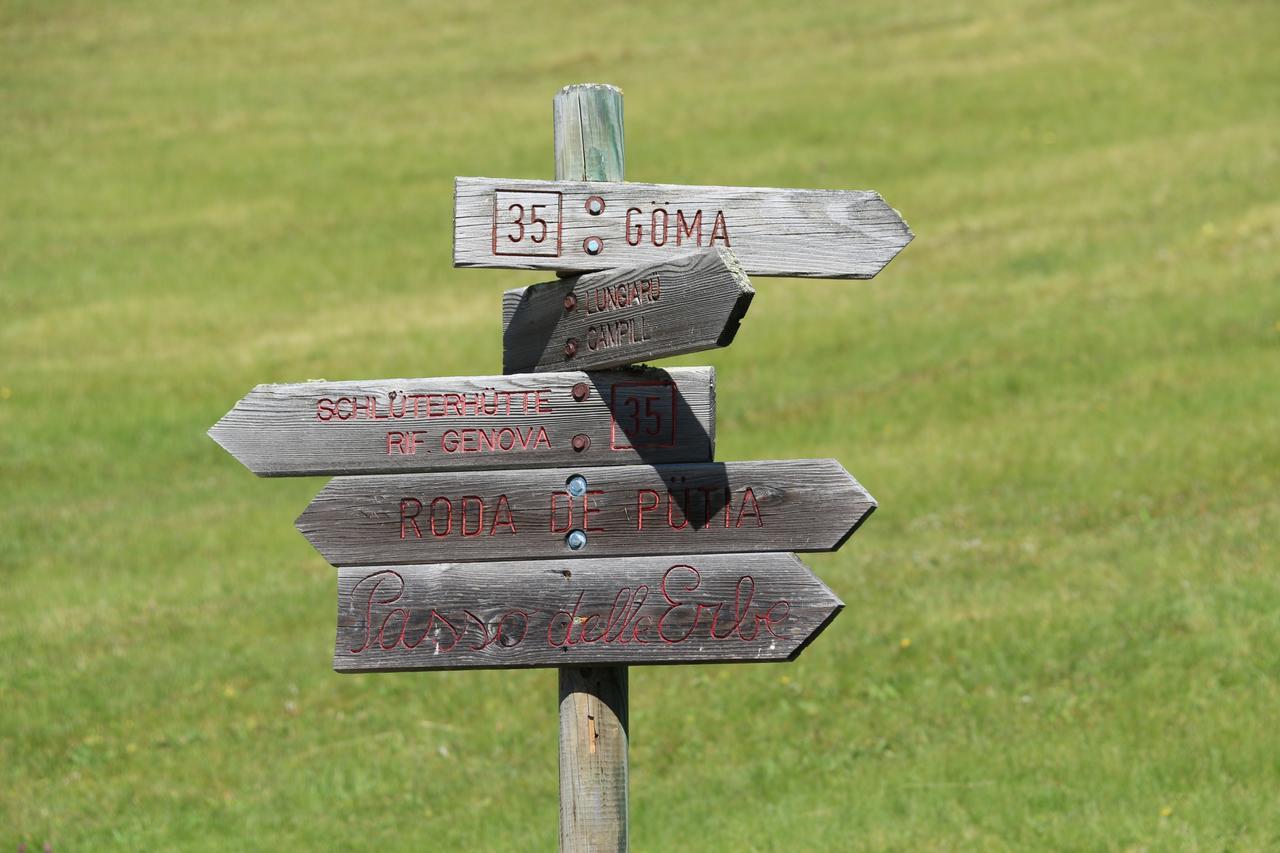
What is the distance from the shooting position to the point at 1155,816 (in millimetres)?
7031

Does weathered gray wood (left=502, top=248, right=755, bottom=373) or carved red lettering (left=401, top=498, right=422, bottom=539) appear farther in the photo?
carved red lettering (left=401, top=498, right=422, bottom=539)

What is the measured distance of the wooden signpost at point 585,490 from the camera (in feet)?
16.2

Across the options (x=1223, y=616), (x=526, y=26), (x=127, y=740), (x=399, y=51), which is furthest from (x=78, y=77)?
(x=1223, y=616)

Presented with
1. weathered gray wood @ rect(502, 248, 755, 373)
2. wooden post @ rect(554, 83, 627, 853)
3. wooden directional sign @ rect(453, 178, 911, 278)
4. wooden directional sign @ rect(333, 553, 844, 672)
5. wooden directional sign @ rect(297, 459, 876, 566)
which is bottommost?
wooden post @ rect(554, 83, 627, 853)

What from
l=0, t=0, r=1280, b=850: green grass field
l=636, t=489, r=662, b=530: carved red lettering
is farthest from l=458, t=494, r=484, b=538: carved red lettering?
l=0, t=0, r=1280, b=850: green grass field

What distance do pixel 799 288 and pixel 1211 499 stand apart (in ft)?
34.9

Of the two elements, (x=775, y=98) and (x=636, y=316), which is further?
(x=775, y=98)

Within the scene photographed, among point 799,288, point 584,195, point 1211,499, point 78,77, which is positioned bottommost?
point 584,195

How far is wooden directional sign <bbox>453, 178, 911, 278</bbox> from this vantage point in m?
5.02

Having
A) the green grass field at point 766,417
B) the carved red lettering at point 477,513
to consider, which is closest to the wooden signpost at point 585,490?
the carved red lettering at point 477,513

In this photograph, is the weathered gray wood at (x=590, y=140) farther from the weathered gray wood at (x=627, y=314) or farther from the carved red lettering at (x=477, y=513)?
the carved red lettering at (x=477, y=513)

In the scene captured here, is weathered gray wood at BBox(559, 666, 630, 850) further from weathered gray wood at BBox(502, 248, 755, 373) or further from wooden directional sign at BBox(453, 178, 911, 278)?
wooden directional sign at BBox(453, 178, 911, 278)

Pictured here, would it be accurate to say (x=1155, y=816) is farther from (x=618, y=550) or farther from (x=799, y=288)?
(x=799, y=288)

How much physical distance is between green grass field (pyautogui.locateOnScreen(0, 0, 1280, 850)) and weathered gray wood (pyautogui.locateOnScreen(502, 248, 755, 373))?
3167 millimetres
